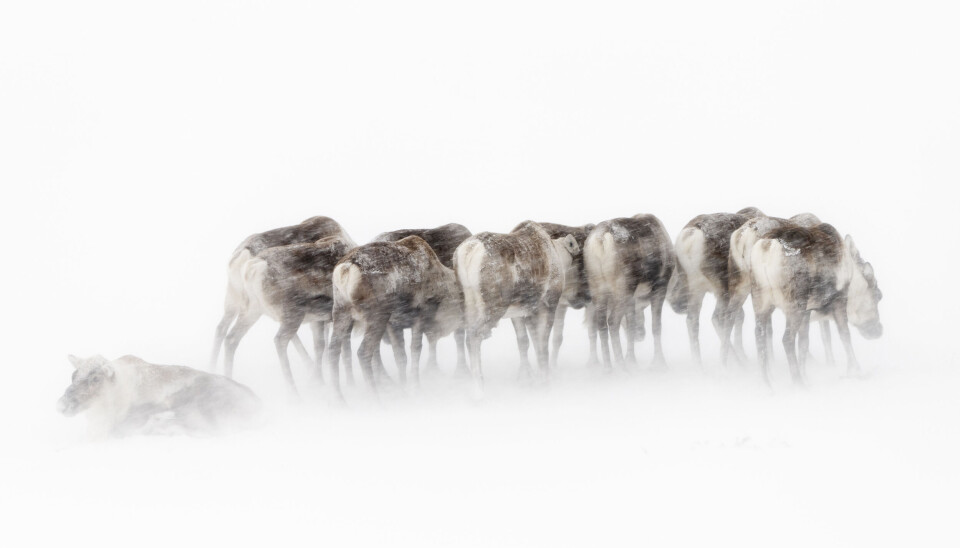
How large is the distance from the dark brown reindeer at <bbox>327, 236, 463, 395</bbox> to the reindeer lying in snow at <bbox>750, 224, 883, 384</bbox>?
3.59m

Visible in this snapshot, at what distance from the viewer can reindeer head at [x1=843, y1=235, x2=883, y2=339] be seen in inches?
500

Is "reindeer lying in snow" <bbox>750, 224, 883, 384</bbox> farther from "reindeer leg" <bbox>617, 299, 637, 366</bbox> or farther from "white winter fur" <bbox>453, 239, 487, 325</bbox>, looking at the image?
"white winter fur" <bbox>453, 239, 487, 325</bbox>

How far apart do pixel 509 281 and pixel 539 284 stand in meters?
0.50

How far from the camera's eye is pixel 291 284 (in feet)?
37.1

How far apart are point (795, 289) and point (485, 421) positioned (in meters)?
3.80

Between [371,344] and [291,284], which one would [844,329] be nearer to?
[371,344]

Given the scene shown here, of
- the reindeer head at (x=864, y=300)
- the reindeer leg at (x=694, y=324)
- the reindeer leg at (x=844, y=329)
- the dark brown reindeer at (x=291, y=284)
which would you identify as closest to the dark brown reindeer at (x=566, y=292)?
the reindeer leg at (x=694, y=324)

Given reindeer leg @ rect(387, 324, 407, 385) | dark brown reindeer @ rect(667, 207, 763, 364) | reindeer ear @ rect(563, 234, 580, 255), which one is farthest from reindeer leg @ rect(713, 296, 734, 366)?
reindeer leg @ rect(387, 324, 407, 385)

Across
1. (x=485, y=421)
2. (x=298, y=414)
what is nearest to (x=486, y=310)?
(x=485, y=421)

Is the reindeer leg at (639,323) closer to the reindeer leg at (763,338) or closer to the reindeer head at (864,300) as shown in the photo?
the reindeer leg at (763,338)

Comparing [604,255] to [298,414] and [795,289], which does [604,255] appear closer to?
[795,289]

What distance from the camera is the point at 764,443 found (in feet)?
30.4

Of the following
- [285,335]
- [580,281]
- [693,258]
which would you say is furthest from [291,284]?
[693,258]

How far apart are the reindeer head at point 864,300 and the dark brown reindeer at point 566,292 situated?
11.5ft
